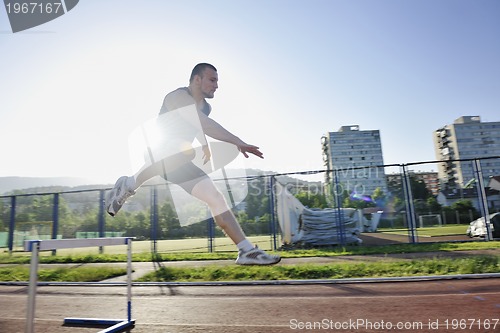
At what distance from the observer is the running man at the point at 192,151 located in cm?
232

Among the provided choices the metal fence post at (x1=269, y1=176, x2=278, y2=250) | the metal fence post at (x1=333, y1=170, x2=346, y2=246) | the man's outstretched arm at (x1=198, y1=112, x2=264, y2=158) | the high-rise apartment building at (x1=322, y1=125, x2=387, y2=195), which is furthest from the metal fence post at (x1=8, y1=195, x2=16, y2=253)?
the high-rise apartment building at (x1=322, y1=125, x2=387, y2=195)

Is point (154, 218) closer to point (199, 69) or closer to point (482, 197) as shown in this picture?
point (199, 69)

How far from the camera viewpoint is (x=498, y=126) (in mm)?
124750

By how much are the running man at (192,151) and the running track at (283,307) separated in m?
1.18

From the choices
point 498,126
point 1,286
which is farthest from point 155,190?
point 498,126

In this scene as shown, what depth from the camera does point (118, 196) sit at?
2.69 metres

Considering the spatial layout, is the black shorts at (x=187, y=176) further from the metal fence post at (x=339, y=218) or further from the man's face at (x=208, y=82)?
the metal fence post at (x=339, y=218)

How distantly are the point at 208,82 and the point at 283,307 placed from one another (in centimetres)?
291

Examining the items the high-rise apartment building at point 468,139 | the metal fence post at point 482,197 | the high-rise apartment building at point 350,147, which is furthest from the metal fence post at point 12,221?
the high-rise apartment building at point 350,147

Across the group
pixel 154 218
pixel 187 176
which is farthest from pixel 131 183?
pixel 154 218

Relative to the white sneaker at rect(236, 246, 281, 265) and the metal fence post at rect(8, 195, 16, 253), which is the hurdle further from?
the metal fence post at rect(8, 195, 16, 253)

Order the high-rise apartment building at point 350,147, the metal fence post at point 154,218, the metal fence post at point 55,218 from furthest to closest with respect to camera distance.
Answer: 1. the high-rise apartment building at point 350,147
2. the metal fence post at point 55,218
3. the metal fence post at point 154,218

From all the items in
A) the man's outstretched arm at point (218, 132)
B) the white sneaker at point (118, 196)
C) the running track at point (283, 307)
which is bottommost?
the running track at point (283, 307)

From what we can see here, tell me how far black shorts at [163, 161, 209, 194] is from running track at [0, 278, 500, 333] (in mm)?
1605
